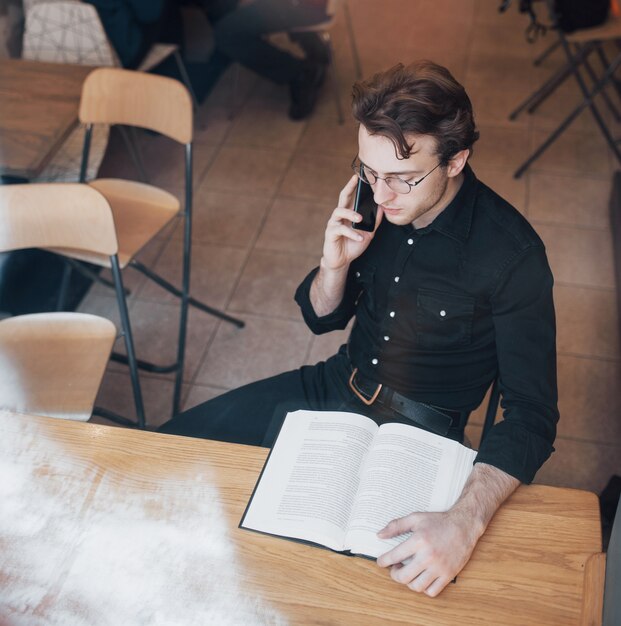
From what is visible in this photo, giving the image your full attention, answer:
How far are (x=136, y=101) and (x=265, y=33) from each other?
1.43 metres

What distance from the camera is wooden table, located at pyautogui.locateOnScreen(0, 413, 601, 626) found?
0.98m

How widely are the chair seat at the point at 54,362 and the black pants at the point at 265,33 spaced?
196 cm

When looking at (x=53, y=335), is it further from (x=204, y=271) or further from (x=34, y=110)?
(x=204, y=271)

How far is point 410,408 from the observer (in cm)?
145

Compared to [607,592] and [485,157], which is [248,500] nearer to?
[607,592]

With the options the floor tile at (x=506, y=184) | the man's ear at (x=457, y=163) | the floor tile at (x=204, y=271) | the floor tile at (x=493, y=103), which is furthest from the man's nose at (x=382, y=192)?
the floor tile at (x=493, y=103)

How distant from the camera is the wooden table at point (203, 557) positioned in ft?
3.20

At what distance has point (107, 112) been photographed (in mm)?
2158

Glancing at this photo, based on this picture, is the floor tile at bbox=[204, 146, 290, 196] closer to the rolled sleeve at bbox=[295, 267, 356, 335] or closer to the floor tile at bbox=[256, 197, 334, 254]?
the floor tile at bbox=[256, 197, 334, 254]

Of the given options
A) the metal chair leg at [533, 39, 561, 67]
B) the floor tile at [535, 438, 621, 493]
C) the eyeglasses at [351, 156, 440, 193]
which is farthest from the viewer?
the metal chair leg at [533, 39, 561, 67]

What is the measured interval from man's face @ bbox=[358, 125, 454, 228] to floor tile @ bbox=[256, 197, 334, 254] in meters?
1.47

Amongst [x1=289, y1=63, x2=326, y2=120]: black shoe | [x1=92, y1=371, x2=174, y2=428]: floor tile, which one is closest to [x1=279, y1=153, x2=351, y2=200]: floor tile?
[x1=289, y1=63, x2=326, y2=120]: black shoe

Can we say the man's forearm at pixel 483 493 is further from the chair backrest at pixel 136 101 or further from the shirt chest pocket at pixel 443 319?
the chair backrest at pixel 136 101

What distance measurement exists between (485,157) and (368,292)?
76.0 inches
